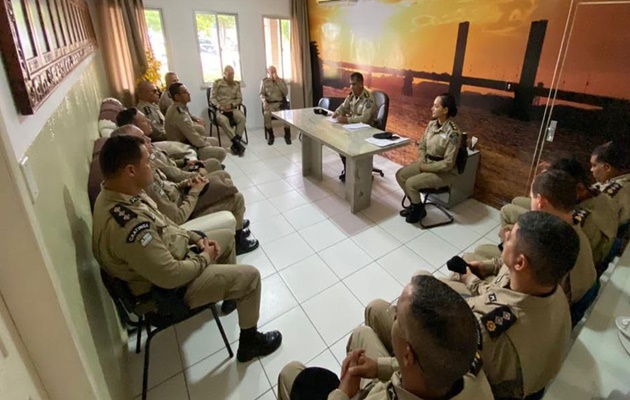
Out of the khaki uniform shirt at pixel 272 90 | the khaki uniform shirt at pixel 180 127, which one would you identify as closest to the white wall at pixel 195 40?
the khaki uniform shirt at pixel 272 90

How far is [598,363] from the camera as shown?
1366 mm

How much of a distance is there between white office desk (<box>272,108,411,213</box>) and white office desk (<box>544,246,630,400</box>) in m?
1.87

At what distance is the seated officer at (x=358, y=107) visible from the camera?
3.75m

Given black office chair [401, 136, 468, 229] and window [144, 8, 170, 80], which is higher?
window [144, 8, 170, 80]

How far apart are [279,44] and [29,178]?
5946mm

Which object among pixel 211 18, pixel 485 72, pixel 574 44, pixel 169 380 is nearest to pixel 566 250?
pixel 169 380

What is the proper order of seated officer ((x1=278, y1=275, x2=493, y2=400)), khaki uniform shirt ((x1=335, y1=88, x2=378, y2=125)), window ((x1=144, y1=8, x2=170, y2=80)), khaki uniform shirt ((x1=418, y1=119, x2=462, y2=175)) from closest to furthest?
seated officer ((x1=278, y1=275, x2=493, y2=400)), khaki uniform shirt ((x1=418, y1=119, x2=462, y2=175)), khaki uniform shirt ((x1=335, y1=88, x2=378, y2=125)), window ((x1=144, y1=8, x2=170, y2=80))

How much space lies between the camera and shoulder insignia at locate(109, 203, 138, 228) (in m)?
1.31

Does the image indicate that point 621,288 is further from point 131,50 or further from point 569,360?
point 131,50

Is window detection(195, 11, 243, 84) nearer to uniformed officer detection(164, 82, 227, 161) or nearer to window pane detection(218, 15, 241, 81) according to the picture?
window pane detection(218, 15, 241, 81)

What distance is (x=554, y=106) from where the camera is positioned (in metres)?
2.71

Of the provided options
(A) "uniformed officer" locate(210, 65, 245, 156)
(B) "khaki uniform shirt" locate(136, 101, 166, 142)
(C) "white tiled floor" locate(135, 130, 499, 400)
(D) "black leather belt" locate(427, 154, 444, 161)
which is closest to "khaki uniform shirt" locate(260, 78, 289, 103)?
(A) "uniformed officer" locate(210, 65, 245, 156)

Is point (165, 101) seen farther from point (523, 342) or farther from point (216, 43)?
Answer: point (523, 342)

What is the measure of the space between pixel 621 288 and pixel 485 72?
2298 millimetres
